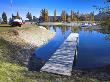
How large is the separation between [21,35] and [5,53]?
1726cm

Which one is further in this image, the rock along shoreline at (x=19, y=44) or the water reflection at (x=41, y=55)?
the rock along shoreline at (x=19, y=44)

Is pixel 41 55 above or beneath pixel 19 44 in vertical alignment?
beneath

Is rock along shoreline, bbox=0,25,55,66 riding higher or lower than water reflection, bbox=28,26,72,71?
higher

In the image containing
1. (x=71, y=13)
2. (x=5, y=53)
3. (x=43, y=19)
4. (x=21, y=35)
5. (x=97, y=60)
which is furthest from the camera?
(x=71, y=13)

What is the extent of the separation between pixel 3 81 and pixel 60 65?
782 cm

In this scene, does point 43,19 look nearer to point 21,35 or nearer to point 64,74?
point 21,35

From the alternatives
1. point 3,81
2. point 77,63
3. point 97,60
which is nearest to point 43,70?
point 3,81

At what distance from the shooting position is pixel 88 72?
2338 cm

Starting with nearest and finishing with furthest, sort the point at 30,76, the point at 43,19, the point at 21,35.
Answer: the point at 30,76, the point at 21,35, the point at 43,19

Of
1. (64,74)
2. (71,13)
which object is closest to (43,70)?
(64,74)

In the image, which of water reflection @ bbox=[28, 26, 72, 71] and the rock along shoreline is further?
the rock along shoreline

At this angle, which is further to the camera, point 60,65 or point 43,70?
point 60,65

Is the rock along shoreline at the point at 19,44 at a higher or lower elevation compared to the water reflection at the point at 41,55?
higher

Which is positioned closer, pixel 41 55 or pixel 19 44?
pixel 41 55
